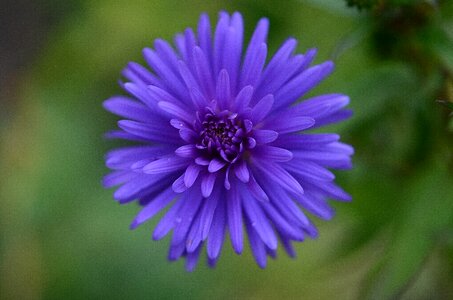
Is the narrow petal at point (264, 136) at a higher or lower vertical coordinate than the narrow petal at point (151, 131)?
lower

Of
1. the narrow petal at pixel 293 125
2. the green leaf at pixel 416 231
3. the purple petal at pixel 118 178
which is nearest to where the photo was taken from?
the narrow petal at pixel 293 125

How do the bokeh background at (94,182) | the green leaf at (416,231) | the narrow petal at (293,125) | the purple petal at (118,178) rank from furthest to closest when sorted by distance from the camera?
the bokeh background at (94,182) < the green leaf at (416,231) < the purple petal at (118,178) < the narrow petal at (293,125)

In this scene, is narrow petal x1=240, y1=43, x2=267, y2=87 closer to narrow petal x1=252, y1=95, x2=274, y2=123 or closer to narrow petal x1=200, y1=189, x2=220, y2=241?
narrow petal x1=252, y1=95, x2=274, y2=123

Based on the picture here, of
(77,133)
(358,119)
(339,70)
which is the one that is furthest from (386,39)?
(77,133)

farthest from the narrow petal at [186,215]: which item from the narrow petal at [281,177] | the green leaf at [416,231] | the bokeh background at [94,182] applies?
the bokeh background at [94,182]

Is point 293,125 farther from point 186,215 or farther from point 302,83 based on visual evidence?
point 186,215

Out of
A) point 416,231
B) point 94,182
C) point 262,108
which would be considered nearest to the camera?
point 262,108

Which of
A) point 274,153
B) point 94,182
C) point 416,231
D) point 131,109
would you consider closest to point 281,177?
point 274,153

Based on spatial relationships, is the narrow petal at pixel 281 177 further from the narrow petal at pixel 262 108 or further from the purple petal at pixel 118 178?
the purple petal at pixel 118 178
